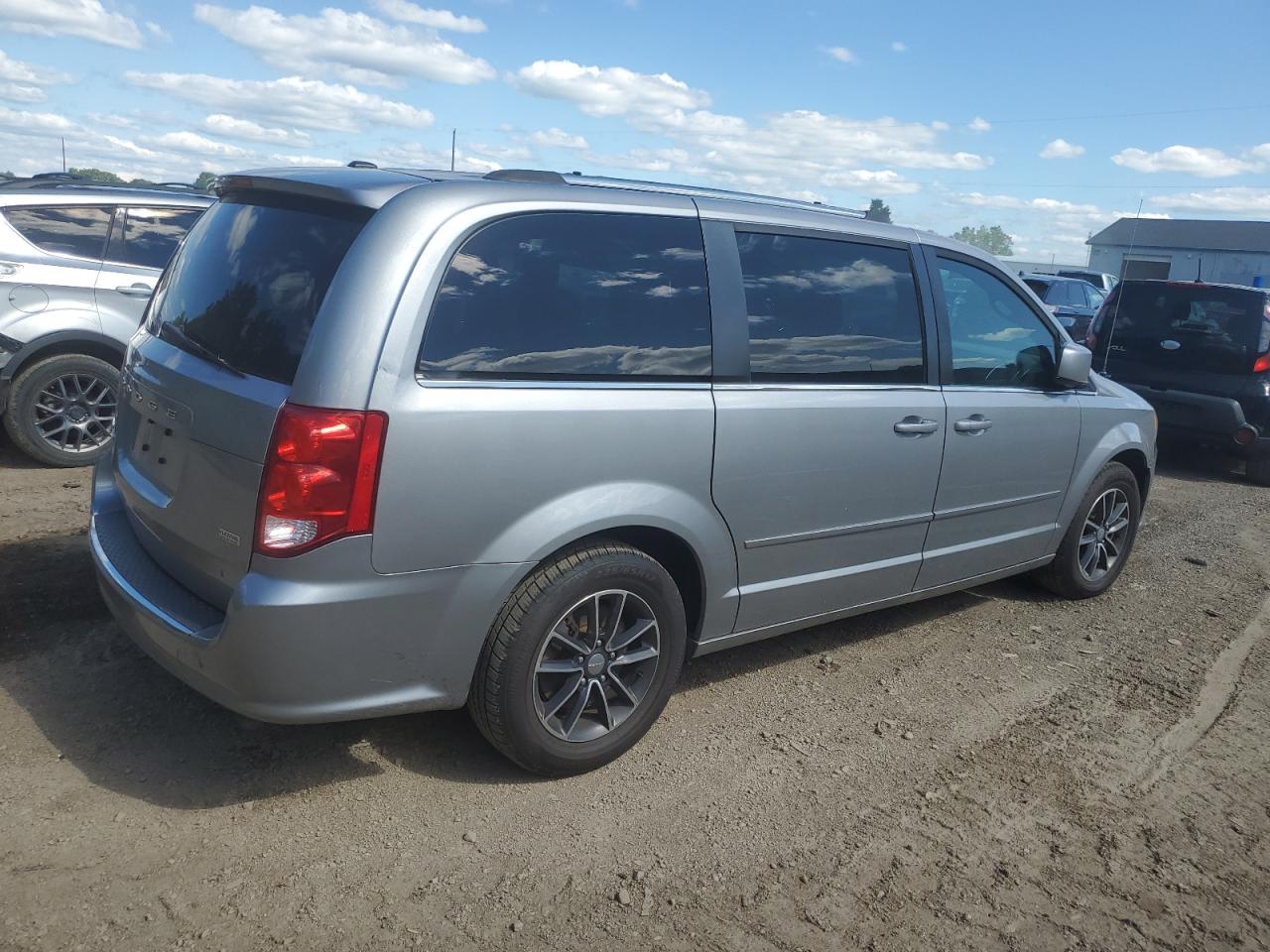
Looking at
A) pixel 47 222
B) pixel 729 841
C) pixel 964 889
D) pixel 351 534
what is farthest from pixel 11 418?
pixel 964 889

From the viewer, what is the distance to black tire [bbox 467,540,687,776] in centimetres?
323

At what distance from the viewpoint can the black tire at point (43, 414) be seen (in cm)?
677

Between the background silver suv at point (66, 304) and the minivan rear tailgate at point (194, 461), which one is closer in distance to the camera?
the minivan rear tailgate at point (194, 461)

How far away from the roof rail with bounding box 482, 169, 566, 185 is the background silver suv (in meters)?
4.13

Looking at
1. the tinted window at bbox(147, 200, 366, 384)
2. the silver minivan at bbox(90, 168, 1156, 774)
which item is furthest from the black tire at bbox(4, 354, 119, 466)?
the tinted window at bbox(147, 200, 366, 384)

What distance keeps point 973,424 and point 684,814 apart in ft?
7.29

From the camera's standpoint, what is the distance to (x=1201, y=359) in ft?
31.5

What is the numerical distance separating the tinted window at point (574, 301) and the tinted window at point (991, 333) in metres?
1.54

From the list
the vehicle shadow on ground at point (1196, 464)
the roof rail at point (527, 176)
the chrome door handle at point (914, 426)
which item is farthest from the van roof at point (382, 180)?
the vehicle shadow on ground at point (1196, 464)

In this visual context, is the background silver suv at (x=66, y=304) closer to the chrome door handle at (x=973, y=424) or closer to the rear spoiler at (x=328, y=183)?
the rear spoiler at (x=328, y=183)

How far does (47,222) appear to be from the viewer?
276 inches

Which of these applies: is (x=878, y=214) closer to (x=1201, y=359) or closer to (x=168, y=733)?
(x=168, y=733)

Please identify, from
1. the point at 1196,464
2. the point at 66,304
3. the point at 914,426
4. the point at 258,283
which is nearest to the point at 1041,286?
the point at 1196,464

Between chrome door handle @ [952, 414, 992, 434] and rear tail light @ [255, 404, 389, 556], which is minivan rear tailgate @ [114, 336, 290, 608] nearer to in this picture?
rear tail light @ [255, 404, 389, 556]
